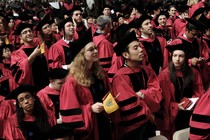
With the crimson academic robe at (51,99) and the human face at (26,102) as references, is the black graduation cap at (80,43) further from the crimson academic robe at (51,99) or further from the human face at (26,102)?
the crimson academic robe at (51,99)

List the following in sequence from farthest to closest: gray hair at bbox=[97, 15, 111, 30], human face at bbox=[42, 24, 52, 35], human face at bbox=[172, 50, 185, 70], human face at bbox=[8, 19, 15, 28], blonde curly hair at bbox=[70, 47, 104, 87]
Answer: human face at bbox=[8, 19, 15, 28] < human face at bbox=[42, 24, 52, 35] < gray hair at bbox=[97, 15, 111, 30] < human face at bbox=[172, 50, 185, 70] < blonde curly hair at bbox=[70, 47, 104, 87]

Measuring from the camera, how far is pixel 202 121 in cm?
355

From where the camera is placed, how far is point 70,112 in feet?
13.3

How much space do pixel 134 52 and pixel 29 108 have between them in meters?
1.51

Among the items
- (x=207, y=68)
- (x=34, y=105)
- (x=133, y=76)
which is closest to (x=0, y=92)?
(x=34, y=105)

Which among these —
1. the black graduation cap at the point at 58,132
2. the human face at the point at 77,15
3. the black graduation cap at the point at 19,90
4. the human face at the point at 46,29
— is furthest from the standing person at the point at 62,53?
the black graduation cap at the point at 58,132

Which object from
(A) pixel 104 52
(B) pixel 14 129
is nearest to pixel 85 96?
(B) pixel 14 129

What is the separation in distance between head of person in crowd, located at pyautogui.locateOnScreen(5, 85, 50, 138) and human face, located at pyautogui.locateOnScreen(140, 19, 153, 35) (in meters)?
2.80

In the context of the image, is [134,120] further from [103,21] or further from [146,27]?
[103,21]

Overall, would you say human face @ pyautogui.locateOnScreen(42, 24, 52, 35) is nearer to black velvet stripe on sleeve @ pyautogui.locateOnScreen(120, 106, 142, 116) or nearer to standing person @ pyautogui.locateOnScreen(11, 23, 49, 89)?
standing person @ pyautogui.locateOnScreen(11, 23, 49, 89)

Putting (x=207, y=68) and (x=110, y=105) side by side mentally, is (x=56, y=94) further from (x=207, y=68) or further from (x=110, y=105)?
(x=207, y=68)

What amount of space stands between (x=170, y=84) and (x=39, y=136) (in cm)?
193

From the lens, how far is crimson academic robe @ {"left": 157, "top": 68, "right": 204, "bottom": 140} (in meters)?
4.93

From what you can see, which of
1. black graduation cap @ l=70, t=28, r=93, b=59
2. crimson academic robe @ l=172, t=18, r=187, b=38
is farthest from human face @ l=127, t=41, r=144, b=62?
crimson academic robe @ l=172, t=18, r=187, b=38
